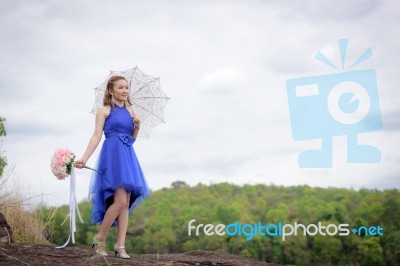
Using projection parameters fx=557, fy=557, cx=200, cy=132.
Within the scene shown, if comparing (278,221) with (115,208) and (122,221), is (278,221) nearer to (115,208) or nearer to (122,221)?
(122,221)

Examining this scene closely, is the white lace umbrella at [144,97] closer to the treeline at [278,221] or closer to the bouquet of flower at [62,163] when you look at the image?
the bouquet of flower at [62,163]

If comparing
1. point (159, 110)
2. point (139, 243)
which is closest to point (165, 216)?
point (139, 243)

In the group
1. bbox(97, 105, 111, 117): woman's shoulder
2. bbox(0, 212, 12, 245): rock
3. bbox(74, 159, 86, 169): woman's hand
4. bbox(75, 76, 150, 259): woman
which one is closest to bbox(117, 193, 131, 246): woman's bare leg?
bbox(75, 76, 150, 259): woman

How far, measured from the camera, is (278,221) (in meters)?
76.6

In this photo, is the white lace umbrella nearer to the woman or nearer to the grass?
the woman

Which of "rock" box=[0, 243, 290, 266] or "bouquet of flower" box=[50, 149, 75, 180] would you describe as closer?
"rock" box=[0, 243, 290, 266]

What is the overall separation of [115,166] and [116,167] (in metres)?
0.02

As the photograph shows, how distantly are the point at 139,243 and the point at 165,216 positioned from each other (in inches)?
397

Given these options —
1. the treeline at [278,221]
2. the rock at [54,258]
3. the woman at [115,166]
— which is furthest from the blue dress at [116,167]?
the treeline at [278,221]

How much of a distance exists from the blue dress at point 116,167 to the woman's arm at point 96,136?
0.06 metres

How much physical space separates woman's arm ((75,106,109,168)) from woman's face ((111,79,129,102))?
18 centimetres

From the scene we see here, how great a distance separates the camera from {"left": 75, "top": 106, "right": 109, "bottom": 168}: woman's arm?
6.04 m

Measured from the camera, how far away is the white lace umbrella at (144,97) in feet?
22.2

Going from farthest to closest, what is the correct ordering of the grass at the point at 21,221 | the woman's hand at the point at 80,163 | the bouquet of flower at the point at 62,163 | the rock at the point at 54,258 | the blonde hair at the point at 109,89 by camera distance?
1. the grass at the point at 21,221
2. the blonde hair at the point at 109,89
3. the bouquet of flower at the point at 62,163
4. the woman's hand at the point at 80,163
5. the rock at the point at 54,258
